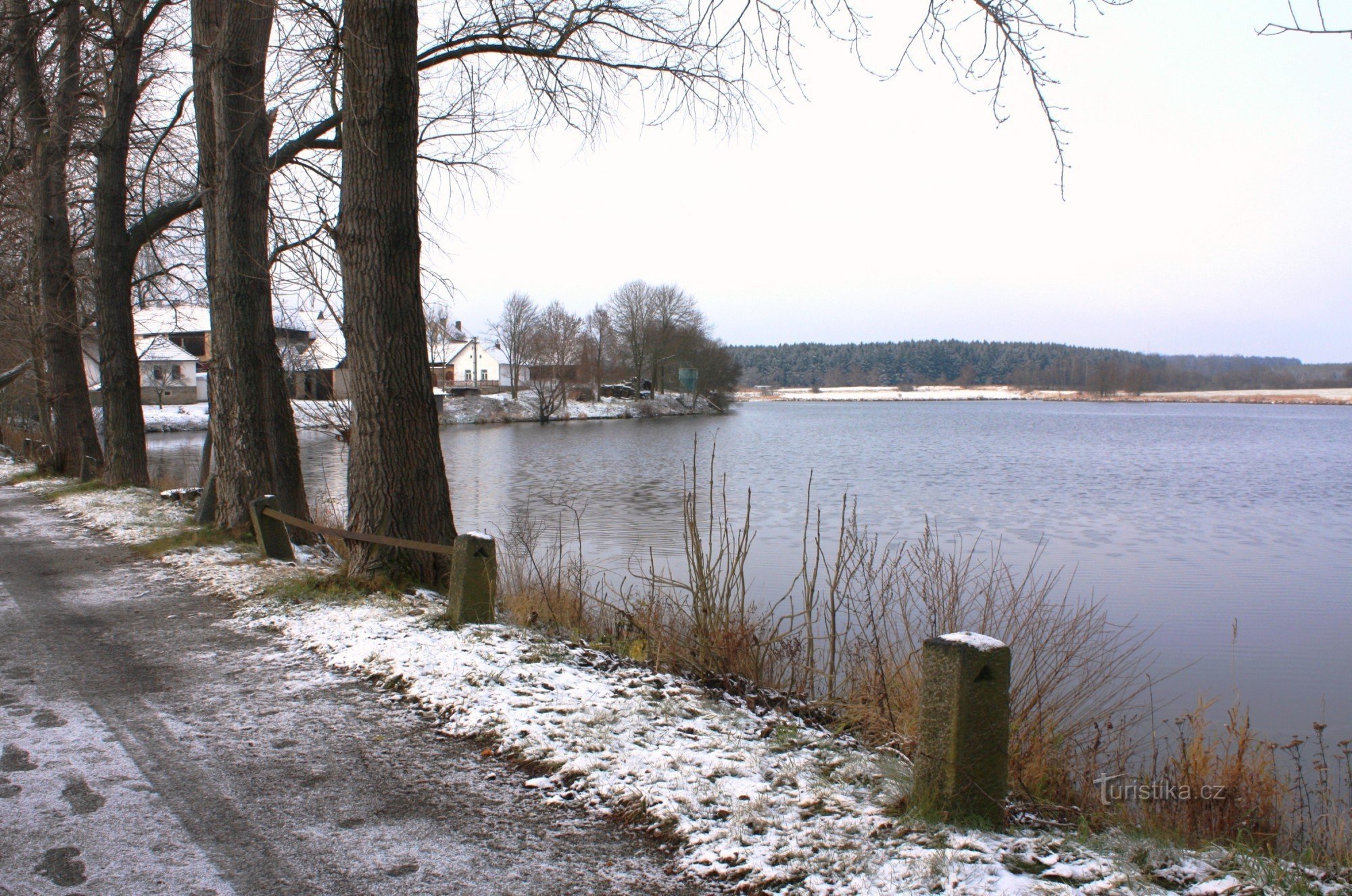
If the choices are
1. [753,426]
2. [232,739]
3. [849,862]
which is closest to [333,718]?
[232,739]

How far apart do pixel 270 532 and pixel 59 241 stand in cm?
1205

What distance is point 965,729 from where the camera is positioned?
11.2 feet

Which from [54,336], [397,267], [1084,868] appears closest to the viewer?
[1084,868]

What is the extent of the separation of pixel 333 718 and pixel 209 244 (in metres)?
7.66

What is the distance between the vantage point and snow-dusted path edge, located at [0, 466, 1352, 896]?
316cm

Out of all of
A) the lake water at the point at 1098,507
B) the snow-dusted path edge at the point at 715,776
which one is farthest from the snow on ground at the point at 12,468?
the snow-dusted path edge at the point at 715,776

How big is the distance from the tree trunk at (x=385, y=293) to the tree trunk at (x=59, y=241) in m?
7.98

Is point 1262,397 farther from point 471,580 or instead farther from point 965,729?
point 965,729

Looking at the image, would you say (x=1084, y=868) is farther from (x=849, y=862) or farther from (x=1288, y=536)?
(x=1288, y=536)

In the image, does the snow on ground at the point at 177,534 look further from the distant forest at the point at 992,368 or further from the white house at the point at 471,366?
the distant forest at the point at 992,368

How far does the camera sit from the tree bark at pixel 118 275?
1451 cm

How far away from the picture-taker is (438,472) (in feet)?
24.9

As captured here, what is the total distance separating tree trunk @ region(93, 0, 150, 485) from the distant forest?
132 m

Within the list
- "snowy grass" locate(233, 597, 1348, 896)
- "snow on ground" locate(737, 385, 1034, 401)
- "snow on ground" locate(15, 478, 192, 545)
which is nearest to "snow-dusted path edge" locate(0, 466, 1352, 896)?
"snowy grass" locate(233, 597, 1348, 896)
